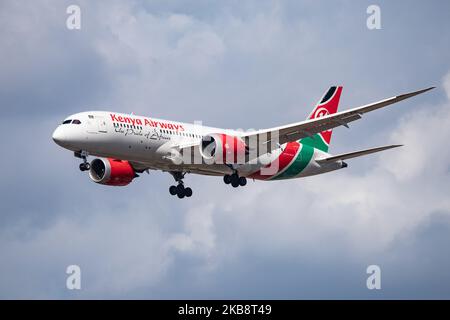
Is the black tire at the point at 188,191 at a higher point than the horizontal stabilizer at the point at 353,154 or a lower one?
lower

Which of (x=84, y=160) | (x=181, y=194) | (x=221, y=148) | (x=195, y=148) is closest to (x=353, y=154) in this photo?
(x=221, y=148)

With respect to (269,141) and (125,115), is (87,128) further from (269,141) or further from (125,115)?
(269,141)

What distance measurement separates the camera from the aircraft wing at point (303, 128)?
228ft

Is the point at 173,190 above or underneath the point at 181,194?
above

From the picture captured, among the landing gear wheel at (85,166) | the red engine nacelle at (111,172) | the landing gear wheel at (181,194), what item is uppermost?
the red engine nacelle at (111,172)

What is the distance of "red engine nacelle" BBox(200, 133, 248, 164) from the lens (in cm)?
7344

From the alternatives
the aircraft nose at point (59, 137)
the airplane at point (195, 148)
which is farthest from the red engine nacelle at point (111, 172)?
the aircraft nose at point (59, 137)

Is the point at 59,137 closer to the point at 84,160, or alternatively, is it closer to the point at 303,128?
the point at 84,160

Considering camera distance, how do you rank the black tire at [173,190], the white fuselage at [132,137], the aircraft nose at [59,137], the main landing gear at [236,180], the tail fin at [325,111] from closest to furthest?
the aircraft nose at [59,137] → the white fuselage at [132,137] → the main landing gear at [236,180] → the black tire at [173,190] → the tail fin at [325,111]

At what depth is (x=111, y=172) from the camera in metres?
A: 77.8

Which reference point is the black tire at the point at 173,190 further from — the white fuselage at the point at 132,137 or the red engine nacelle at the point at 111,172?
the white fuselage at the point at 132,137

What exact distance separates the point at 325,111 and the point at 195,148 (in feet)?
50.4

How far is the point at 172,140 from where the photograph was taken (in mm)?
73812
